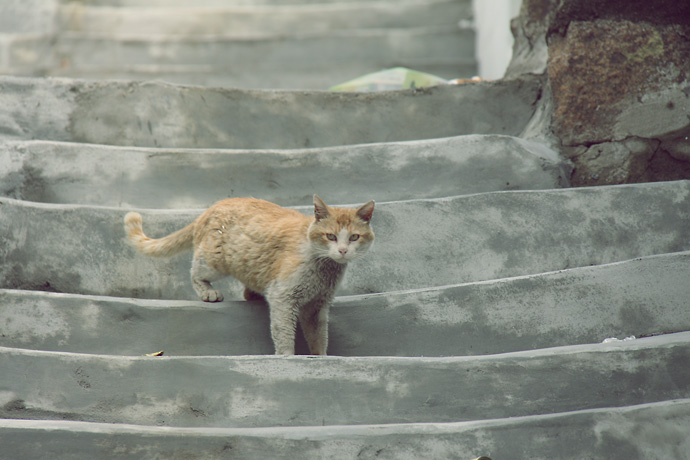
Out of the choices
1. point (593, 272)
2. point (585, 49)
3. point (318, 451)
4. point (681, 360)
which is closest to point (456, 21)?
point (585, 49)

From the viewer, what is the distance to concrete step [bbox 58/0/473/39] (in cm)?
739

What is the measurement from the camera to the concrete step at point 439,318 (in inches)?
118

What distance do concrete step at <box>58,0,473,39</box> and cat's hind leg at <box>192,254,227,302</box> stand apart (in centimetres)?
460

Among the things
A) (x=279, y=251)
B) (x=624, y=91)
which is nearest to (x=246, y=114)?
(x=279, y=251)

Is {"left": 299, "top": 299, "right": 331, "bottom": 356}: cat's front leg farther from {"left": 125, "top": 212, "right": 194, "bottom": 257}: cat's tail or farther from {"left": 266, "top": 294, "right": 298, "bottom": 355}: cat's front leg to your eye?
{"left": 125, "top": 212, "right": 194, "bottom": 257}: cat's tail

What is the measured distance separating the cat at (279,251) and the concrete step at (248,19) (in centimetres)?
451

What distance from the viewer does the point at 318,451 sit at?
2314mm

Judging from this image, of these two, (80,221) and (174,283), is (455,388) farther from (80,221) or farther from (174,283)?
(80,221)

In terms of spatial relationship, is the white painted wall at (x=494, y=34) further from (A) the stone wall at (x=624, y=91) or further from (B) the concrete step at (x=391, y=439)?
(B) the concrete step at (x=391, y=439)

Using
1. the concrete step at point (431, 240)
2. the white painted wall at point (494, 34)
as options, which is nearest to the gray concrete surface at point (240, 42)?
the white painted wall at point (494, 34)

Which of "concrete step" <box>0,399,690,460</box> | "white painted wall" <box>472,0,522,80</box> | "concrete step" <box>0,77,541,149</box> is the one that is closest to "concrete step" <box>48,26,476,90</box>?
"white painted wall" <box>472,0,522,80</box>

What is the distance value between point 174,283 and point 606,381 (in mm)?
2056

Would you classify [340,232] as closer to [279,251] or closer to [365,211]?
[365,211]

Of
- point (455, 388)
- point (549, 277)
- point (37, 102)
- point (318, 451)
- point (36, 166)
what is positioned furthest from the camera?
point (37, 102)
